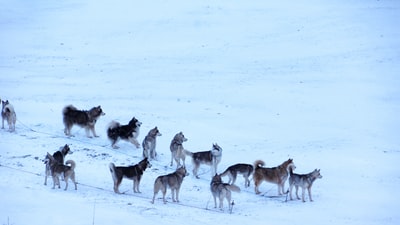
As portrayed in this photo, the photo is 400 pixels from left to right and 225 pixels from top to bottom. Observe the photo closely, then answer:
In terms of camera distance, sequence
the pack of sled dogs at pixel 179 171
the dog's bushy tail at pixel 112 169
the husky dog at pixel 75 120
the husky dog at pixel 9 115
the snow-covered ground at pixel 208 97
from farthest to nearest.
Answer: the husky dog at pixel 75 120, the husky dog at pixel 9 115, the dog's bushy tail at pixel 112 169, the pack of sled dogs at pixel 179 171, the snow-covered ground at pixel 208 97

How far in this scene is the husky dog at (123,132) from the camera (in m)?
20.4

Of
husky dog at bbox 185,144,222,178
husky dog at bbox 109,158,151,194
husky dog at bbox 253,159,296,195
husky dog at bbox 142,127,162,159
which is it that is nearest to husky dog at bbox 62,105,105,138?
husky dog at bbox 142,127,162,159

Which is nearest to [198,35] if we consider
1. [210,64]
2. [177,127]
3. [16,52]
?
[210,64]

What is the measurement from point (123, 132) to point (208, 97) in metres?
8.49

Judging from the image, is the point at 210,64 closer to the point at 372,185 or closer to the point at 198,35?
the point at 198,35

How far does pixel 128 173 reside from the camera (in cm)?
1630

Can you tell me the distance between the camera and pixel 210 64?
35.2 m

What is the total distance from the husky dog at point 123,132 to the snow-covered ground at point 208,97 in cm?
48

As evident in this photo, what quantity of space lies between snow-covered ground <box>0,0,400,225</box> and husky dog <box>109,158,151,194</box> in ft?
1.26

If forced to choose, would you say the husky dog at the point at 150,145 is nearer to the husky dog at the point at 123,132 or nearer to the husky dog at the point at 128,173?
the husky dog at the point at 123,132

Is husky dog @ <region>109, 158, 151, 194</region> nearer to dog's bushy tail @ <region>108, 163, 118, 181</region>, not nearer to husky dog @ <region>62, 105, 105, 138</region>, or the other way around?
dog's bushy tail @ <region>108, 163, 118, 181</region>

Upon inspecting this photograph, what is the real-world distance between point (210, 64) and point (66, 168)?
806 inches

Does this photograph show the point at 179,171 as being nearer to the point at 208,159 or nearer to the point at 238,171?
the point at 238,171

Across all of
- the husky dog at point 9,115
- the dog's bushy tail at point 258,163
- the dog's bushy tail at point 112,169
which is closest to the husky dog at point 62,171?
the dog's bushy tail at point 112,169
